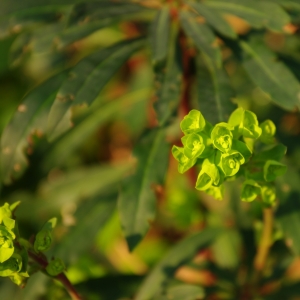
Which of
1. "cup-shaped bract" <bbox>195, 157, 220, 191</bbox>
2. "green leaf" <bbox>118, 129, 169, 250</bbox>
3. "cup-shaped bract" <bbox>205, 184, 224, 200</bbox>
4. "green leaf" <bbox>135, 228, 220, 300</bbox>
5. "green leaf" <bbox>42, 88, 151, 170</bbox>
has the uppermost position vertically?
"cup-shaped bract" <bbox>195, 157, 220, 191</bbox>

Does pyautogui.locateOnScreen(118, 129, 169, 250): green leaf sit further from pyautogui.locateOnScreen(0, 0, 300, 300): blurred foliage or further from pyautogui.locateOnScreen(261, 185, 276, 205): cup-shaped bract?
pyautogui.locateOnScreen(261, 185, 276, 205): cup-shaped bract

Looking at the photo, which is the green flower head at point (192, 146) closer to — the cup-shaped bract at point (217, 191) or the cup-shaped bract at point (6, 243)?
the cup-shaped bract at point (217, 191)

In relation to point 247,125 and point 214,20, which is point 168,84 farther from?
point 247,125

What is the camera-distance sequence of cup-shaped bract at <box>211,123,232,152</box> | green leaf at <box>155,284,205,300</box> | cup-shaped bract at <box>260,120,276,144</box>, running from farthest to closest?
green leaf at <box>155,284,205,300</box>
cup-shaped bract at <box>260,120,276,144</box>
cup-shaped bract at <box>211,123,232,152</box>

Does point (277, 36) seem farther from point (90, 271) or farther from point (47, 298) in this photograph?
point (47, 298)

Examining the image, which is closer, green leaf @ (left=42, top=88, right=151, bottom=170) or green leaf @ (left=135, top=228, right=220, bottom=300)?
green leaf @ (left=135, top=228, right=220, bottom=300)

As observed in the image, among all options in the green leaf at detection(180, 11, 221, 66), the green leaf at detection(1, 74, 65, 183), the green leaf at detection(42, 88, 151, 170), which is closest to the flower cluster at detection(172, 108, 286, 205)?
the green leaf at detection(180, 11, 221, 66)
